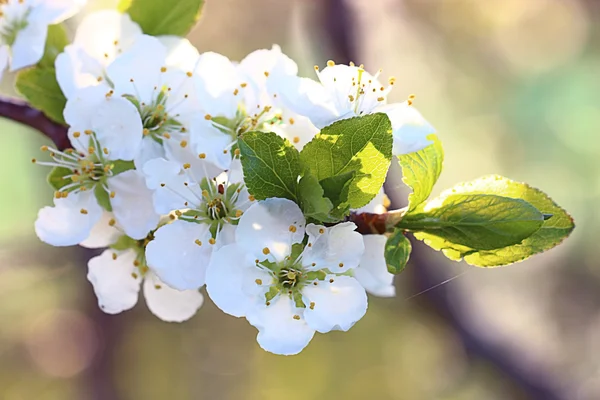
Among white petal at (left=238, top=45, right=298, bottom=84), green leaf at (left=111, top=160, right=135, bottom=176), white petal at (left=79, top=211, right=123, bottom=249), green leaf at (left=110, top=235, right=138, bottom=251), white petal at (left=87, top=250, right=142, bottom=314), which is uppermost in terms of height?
white petal at (left=238, top=45, right=298, bottom=84)

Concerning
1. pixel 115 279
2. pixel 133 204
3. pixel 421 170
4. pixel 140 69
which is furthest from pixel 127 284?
pixel 421 170

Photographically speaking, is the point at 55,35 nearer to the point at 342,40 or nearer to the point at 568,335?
the point at 342,40

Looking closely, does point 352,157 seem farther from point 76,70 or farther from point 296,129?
point 76,70

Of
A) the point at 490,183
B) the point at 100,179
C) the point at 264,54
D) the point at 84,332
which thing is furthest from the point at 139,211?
the point at 84,332

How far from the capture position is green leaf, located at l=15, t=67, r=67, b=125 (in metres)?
0.67

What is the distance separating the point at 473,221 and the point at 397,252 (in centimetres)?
7

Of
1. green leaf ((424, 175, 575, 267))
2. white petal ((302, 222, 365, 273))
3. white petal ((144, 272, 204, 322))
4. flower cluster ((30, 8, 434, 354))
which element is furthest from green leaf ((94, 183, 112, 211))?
green leaf ((424, 175, 575, 267))

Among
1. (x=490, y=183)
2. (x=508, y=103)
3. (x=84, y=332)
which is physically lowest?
(x=84, y=332)

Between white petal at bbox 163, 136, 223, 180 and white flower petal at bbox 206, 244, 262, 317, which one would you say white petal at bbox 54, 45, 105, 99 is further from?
white flower petal at bbox 206, 244, 262, 317

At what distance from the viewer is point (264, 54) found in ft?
1.99

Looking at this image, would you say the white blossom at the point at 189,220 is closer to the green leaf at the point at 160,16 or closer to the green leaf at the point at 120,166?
the green leaf at the point at 120,166

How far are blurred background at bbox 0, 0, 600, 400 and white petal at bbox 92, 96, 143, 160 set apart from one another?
82.0 inches

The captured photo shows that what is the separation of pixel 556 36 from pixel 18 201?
10.7 ft

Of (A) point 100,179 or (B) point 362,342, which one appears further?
(B) point 362,342
